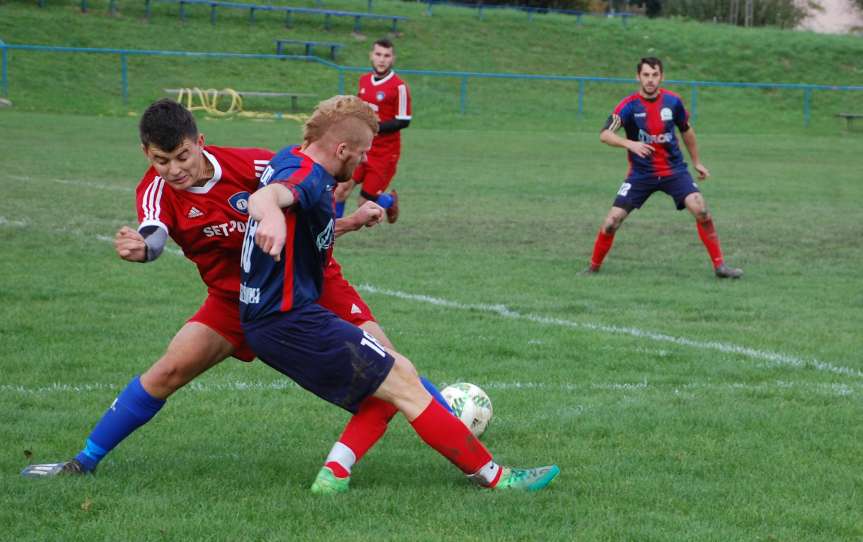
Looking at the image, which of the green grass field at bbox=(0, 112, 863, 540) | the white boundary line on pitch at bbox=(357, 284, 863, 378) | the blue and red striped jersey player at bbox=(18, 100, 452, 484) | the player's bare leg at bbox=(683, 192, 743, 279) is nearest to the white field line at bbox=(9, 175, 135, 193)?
the green grass field at bbox=(0, 112, 863, 540)

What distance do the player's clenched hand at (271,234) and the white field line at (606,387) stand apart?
7.84ft

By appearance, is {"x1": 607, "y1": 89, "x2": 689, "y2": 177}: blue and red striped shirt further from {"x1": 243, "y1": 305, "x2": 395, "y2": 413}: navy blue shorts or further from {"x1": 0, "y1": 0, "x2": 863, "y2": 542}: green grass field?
{"x1": 243, "y1": 305, "x2": 395, "y2": 413}: navy blue shorts

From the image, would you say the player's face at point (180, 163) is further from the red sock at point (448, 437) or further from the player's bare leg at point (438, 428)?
the red sock at point (448, 437)

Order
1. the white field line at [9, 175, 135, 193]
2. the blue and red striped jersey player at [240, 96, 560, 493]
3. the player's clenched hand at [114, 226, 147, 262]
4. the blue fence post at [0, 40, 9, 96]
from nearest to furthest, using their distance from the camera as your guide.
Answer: the player's clenched hand at [114, 226, 147, 262] < the blue and red striped jersey player at [240, 96, 560, 493] < the white field line at [9, 175, 135, 193] < the blue fence post at [0, 40, 9, 96]

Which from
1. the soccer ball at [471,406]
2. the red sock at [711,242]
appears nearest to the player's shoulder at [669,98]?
the red sock at [711,242]

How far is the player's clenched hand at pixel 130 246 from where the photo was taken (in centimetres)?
383

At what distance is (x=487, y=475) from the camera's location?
165 inches

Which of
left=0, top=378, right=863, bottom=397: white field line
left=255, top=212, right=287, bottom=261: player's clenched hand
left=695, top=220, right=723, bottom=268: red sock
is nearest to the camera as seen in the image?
left=255, top=212, right=287, bottom=261: player's clenched hand

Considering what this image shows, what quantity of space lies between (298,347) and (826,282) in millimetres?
6764

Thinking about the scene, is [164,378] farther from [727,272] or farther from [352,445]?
[727,272]

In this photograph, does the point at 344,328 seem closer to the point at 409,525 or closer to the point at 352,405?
the point at 352,405

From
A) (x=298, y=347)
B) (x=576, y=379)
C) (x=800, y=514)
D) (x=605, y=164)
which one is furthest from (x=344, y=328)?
(x=605, y=164)

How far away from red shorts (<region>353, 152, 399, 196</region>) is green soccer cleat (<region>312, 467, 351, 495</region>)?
791 cm

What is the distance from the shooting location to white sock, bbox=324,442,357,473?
4152 millimetres
